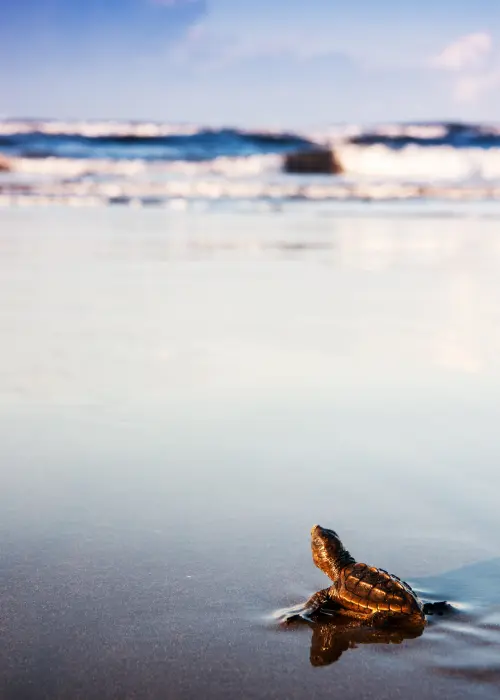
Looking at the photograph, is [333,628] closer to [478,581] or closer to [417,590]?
[417,590]

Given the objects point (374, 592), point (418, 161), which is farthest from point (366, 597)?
point (418, 161)

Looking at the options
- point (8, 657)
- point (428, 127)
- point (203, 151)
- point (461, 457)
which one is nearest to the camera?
point (8, 657)

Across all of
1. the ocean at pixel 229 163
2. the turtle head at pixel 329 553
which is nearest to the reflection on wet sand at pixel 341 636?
the turtle head at pixel 329 553

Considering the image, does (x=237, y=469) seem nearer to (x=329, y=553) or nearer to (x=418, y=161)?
(x=329, y=553)

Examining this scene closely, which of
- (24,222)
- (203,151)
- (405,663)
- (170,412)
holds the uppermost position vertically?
(203,151)

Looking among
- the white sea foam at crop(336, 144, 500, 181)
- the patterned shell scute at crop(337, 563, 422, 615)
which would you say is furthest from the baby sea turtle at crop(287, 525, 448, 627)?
the white sea foam at crop(336, 144, 500, 181)

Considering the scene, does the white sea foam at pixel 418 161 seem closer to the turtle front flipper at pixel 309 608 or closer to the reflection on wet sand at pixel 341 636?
the turtle front flipper at pixel 309 608

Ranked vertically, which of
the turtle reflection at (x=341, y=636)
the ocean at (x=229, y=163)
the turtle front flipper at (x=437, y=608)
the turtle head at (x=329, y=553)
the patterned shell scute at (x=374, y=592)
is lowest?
the turtle reflection at (x=341, y=636)

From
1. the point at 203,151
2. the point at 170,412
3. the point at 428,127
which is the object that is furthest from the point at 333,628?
the point at 428,127
